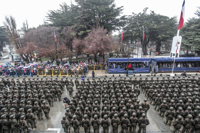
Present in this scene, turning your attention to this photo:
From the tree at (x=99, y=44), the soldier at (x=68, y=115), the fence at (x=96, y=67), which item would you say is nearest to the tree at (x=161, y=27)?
the tree at (x=99, y=44)

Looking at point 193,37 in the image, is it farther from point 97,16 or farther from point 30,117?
point 30,117

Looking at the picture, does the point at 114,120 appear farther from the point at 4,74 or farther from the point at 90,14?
the point at 90,14

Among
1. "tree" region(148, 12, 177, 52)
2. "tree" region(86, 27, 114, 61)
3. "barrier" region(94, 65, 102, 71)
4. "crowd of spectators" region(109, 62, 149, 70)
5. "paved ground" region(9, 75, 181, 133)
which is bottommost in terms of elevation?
"paved ground" region(9, 75, 181, 133)

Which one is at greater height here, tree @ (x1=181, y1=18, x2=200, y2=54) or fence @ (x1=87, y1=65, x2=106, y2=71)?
tree @ (x1=181, y1=18, x2=200, y2=54)

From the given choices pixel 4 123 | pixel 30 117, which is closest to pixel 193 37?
pixel 30 117

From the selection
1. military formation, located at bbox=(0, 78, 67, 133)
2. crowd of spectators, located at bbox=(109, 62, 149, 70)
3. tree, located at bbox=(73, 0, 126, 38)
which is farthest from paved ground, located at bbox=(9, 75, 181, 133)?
tree, located at bbox=(73, 0, 126, 38)

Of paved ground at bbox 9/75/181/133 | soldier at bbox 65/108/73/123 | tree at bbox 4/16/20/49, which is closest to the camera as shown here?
soldier at bbox 65/108/73/123

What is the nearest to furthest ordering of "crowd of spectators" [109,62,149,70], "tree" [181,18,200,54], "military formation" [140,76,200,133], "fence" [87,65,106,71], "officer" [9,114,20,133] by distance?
1. "military formation" [140,76,200,133]
2. "officer" [9,114,20,133]
3. "crowd of spectators" [109,62,149,70]
4. "fence" [87,65,106,71]
5. "tree" [181,18,200,54]

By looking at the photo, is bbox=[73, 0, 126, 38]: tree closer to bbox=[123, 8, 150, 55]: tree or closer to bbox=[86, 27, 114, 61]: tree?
bbox=[123, 8, 150, 55]: tree

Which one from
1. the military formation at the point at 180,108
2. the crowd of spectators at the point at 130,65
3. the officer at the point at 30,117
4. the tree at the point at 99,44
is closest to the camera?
the military formation at the point at 180,108

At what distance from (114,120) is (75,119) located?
89.2 inches

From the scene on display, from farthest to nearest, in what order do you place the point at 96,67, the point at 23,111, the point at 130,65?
the point at 96,67 → the point at 130,65 → the point at 23,111

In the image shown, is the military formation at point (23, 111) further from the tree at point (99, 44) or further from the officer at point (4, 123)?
the tree at point (99, 44)

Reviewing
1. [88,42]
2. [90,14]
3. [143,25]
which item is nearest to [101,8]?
[90,14]
